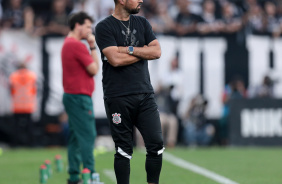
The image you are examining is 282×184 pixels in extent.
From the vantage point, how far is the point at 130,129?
25.1ft

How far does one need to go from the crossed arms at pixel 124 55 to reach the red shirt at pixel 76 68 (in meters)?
1.83

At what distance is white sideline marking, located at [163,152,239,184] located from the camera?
1023 centimetres

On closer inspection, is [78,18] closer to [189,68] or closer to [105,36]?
[105,36]

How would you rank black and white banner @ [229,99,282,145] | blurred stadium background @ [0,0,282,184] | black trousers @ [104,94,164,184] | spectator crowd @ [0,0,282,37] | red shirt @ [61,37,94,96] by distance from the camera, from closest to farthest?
1. black trousers @ [104,94,164,184]
2. red shirt @ [61,37,94,96]
3. black and white banner @ [229,99,282,145]
4. blurred stadium background @ [0,0,282,184]
5. spectator crowd @ [0,0,282,37]

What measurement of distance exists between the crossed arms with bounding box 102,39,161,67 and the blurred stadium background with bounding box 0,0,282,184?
11555mm

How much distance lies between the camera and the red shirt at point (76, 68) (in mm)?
9312

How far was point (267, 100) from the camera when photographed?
61.7 feet

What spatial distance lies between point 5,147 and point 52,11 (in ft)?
13.6

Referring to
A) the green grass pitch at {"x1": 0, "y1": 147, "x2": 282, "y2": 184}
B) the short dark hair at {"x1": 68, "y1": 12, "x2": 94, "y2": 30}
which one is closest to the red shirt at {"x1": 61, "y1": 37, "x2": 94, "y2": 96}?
the short dark hair at {"x1": 68, "y1": 12, "x2": 94, "y2": 30}

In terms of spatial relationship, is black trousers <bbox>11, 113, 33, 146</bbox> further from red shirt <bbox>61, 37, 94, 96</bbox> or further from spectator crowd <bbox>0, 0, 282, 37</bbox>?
red shirt <bbox>61, 37, 94, 96</bbox>

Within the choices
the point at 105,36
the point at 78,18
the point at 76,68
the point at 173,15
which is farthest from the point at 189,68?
the point at 105,36

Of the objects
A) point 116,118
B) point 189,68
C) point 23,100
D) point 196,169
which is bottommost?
point 196,169

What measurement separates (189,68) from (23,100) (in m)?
5.17

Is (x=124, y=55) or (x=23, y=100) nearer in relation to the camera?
(x=124, y=55)
